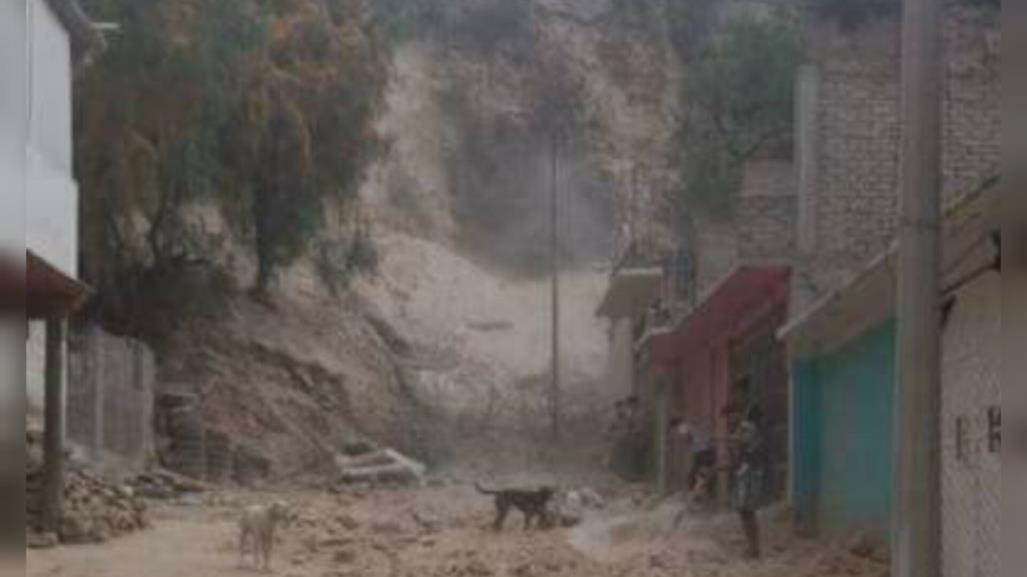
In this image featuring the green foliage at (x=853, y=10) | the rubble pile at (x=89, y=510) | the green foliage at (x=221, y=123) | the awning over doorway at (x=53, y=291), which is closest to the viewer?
the awning over doorway at (x=53, y=291)

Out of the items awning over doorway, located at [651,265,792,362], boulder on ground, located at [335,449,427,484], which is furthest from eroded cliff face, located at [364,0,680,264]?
awning over doorway, located at [651,265,792,362]

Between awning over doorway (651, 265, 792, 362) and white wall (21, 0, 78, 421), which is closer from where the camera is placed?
white wall (21, 0, 78, 421)

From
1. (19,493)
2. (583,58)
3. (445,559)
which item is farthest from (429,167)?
(19,493)

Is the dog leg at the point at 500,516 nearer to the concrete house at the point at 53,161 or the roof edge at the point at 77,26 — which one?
the concrete house at the point at 53,161

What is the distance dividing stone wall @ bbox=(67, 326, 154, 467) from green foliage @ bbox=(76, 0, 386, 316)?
3.34 meters

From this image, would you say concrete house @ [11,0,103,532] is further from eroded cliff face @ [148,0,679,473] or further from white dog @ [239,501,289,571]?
eroded cliff face @ [148,0,679,473]

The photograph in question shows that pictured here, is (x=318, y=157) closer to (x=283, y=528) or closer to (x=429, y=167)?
(x=283, y=528)

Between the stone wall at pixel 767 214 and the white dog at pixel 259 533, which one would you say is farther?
the stone wall at pixel 767 214

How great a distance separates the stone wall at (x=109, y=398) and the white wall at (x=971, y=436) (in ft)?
56.4

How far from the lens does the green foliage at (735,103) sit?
3831cm

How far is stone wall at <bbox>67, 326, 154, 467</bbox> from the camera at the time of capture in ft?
82.1

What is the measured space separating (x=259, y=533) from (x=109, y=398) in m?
9.70

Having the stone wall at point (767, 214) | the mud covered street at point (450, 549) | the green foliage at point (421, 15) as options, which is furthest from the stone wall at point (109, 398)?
the green foliage at point (421, 15)

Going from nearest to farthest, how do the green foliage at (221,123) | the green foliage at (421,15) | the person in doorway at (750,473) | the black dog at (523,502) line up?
the person in doorway at (750,473)
the black dog at (523,502)
the green foliage at (221,123)
the green foliage at (421,15)
